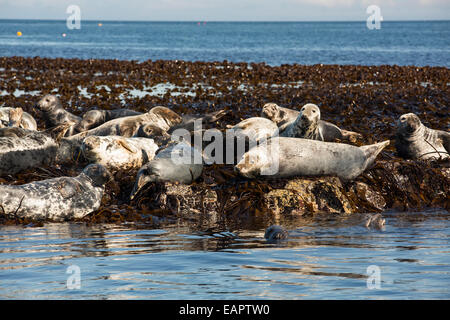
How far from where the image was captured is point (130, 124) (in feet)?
33.5

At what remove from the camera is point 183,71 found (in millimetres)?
25953

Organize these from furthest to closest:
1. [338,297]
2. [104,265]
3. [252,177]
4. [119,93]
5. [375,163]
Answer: [119,93] < [375,163] < [252,177] < [104,265] < [338,297]

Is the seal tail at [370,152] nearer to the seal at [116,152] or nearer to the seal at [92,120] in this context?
the seal at [116,152]

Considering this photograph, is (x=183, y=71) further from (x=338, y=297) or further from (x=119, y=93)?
(x=338, y=297)

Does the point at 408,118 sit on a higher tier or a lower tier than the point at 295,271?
higher

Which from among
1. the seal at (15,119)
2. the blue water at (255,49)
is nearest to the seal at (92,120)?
the seal at (15,119)

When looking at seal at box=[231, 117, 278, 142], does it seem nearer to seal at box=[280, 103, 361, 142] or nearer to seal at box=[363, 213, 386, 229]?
seal at box=[280, 103, 361, 142]

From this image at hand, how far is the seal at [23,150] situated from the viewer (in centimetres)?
809

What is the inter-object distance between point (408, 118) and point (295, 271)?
197 inches

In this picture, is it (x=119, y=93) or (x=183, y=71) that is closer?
(x=119, y=93)

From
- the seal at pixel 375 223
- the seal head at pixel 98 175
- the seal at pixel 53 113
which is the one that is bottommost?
the seal at pixel 375 223

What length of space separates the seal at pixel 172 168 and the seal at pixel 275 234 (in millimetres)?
2060

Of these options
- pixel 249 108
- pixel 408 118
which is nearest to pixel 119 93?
pixel 249 108

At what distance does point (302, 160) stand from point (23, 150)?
12.0 ft
